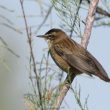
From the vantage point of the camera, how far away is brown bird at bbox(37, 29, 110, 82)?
4315 millimetres

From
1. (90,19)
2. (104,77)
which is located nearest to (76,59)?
(104,77)

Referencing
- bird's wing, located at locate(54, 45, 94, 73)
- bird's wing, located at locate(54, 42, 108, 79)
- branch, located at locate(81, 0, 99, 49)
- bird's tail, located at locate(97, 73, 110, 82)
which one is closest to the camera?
branch, located at locate(81, 0, 99, 49)

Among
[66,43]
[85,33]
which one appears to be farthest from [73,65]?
[85,33]

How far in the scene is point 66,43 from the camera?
16.9 ft

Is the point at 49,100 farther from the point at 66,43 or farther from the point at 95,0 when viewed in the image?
the point at 66,43

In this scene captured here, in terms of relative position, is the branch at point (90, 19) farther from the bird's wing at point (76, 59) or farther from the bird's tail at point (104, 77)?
the bird's wing at point (76, 59)

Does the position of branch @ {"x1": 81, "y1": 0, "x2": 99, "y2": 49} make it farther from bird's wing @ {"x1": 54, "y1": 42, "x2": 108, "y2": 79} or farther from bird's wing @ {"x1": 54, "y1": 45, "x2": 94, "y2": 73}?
bird's wing @ {"x1": 54, "y1": 45, "x2": 94, "y2": 73}

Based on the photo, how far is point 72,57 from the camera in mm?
4969

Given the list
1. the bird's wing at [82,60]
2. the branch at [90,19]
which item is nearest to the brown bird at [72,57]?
the bird's wing at [82,60]

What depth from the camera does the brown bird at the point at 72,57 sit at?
4315 mm

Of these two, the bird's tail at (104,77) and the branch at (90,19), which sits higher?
the branch at (90,19)

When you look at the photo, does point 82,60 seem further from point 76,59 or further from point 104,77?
point 104,77

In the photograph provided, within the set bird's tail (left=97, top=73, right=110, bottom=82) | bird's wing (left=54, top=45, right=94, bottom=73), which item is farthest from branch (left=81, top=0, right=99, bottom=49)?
bird's wing (left=54, top=45, right=94, bottom=73)

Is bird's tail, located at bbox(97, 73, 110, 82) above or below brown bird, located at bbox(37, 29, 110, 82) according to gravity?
below
